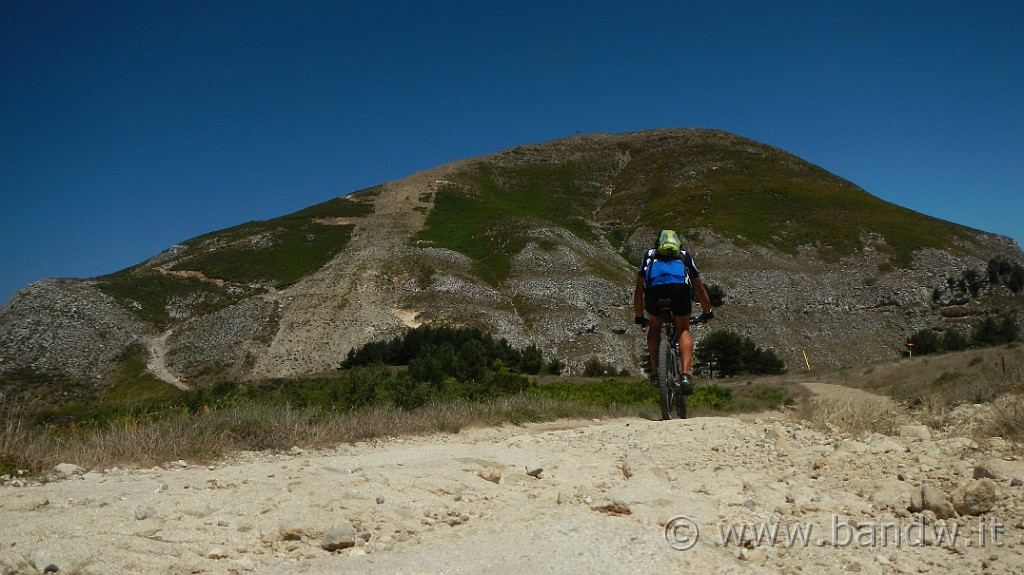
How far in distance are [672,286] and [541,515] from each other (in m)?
3.85

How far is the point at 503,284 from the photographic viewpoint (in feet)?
185

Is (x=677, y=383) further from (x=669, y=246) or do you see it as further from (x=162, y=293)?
(x=162, y=293)

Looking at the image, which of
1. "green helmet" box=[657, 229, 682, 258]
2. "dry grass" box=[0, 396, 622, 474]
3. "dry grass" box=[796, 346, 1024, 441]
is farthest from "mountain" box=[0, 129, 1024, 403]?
"green helmet" box=[657, 229, 682, 258]

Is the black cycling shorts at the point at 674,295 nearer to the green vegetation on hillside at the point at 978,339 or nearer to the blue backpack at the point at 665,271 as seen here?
the blue backpack at the point at 665,271

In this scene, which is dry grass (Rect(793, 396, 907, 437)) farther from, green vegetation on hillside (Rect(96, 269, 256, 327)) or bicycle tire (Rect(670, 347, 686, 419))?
green vegetation on hillside (Rect(96, 269, 256, 327))

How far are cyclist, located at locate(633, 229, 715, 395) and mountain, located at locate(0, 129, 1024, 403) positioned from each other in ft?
121

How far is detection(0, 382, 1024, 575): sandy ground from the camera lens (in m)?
2.35

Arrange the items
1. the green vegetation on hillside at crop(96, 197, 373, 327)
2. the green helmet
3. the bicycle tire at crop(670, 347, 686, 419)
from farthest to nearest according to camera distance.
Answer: the green vegetation on hillside at crop(96, 197, 373, 327) → the bicycle tire at crop(670, 347, 686, 419) → the green helmet

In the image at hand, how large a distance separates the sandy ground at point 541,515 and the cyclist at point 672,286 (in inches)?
88.0

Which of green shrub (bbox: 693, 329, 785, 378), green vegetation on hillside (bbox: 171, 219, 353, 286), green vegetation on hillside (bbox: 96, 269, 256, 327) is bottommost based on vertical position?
green shrub (bbox: 693, 329, 785, 378)

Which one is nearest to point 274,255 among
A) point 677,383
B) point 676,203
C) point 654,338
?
point 676,203

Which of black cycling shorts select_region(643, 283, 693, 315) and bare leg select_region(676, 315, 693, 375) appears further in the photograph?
bare leg select_region(676, 315, 693, 375)

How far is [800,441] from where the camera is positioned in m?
4.58

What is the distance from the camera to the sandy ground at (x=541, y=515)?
92.6 inches
